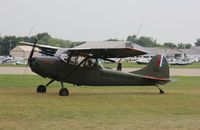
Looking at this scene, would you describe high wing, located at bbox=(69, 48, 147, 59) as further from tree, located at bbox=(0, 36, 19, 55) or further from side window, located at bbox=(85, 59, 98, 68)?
tree, located at bbox=(0, 36, 19, 55)

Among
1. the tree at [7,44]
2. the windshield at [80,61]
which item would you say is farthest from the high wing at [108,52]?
the tree at [7,44]

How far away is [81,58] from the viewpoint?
1981cm

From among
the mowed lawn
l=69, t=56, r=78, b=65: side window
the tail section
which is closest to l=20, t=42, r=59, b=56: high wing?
l=69, t=56, r=78, b=65: side window

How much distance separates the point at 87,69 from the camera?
2003 cm

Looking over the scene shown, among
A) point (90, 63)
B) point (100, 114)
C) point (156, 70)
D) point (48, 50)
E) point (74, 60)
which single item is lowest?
point (100, 114)

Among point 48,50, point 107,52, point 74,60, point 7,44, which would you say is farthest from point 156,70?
point 7,44

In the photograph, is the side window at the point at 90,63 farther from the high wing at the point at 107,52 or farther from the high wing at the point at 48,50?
the high wing at the point at 48,50

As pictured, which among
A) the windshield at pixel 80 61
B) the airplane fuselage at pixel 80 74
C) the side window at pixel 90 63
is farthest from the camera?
the side window at pixel 90 63

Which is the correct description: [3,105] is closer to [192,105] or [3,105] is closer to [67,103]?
[67,103]

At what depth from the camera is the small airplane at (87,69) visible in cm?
1902

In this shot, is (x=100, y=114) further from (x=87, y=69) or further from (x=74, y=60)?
(x=87, y=69)

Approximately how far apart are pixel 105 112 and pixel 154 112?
1.42 m

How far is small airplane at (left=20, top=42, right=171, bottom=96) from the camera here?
19016 millimetres

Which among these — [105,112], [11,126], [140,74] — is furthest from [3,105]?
[140,74]
